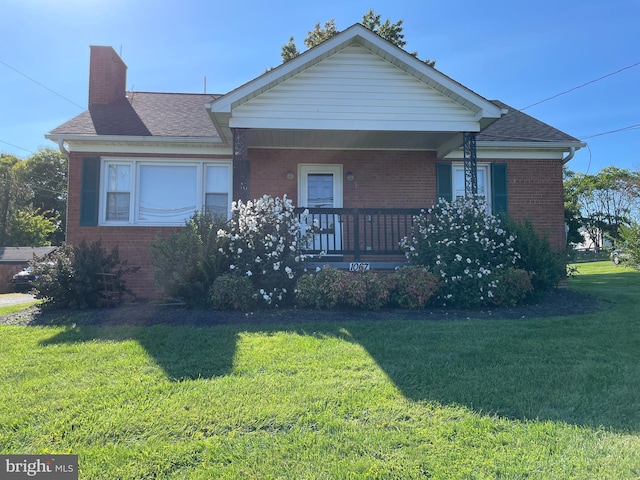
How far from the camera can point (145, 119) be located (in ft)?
32.9

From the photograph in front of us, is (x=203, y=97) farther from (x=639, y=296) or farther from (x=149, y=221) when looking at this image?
(x=639, y=296)

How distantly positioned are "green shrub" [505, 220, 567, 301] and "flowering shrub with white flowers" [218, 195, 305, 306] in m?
3.98

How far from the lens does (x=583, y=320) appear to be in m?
5.86

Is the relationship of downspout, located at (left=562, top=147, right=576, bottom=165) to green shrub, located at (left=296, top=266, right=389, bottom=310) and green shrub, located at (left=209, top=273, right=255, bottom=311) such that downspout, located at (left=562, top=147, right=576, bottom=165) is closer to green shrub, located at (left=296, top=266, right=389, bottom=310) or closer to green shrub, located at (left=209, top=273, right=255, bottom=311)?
green shrub, located at (left=296, top=266, right=389, bottom=310)

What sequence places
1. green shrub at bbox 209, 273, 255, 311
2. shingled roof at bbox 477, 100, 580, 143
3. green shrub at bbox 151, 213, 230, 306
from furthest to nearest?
shingled roof at bbox 477, 100, 580, 143
green shrub at bbox 151, 213, 230, 306
green shrub at bbox 209, 273, 255, 311

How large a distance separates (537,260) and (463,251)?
4.92 feet

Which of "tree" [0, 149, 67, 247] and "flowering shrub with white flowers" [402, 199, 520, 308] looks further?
"tree" [0, 149, 67, 247]

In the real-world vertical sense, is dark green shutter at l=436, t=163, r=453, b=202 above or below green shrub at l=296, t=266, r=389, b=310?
above

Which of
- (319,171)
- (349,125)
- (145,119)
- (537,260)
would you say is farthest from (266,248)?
(145,119)

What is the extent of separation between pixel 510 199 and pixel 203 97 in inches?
354

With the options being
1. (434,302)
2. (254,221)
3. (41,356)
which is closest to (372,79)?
(254,221)

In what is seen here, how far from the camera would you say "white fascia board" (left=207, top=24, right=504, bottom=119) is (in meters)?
7.53

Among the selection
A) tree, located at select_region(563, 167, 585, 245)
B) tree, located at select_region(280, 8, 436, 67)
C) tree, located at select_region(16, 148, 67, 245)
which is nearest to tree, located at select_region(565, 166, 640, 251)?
tree, located at select_region(563, 167, 585, 245)

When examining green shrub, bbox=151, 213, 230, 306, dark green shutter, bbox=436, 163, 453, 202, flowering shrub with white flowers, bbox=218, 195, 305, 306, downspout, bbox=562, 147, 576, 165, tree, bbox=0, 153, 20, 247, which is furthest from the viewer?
tree, bbox=0, 153, 20, 247
